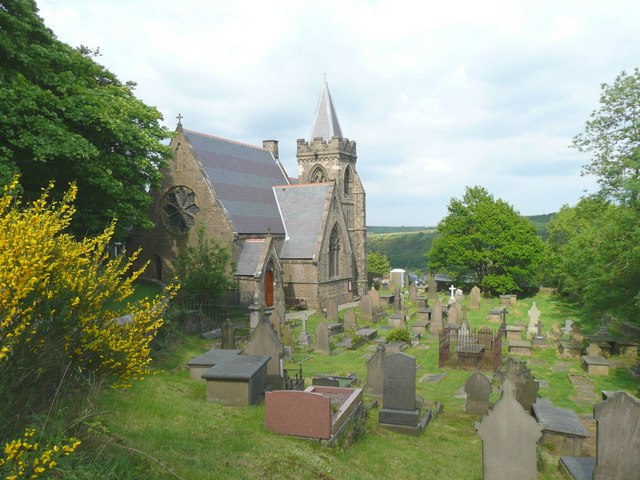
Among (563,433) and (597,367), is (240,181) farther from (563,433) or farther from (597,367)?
(563,433)

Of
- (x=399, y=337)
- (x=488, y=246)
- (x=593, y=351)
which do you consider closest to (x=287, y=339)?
(x=399, y=337)

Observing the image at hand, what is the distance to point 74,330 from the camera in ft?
19.5

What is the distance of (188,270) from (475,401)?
15.0 metres

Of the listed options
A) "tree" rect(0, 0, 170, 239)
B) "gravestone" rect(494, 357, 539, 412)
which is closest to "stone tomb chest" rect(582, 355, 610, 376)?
"gravestone" rect(494, 357, 539, 412)

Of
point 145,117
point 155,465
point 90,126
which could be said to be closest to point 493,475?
point 155,465

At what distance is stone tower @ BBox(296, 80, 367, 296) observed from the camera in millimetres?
39750

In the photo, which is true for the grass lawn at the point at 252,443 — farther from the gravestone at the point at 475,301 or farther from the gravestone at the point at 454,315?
the gravestone at the point at 475,301

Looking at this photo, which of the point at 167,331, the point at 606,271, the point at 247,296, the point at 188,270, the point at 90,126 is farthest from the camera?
the point at 247,296

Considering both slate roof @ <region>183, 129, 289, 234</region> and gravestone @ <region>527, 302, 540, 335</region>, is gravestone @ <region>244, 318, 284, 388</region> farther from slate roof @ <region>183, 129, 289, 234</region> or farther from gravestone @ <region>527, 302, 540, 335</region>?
slate roof @ <region>183, 129, 289, 234</region>

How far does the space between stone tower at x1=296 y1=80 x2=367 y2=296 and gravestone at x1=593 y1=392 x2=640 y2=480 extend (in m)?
30.7

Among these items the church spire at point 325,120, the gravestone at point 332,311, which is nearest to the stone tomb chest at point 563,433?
the gravestone at point 332,311

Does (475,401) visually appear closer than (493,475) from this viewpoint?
No

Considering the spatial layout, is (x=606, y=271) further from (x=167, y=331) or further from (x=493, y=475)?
(x=167, y=331)

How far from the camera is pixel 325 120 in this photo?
42.2m
